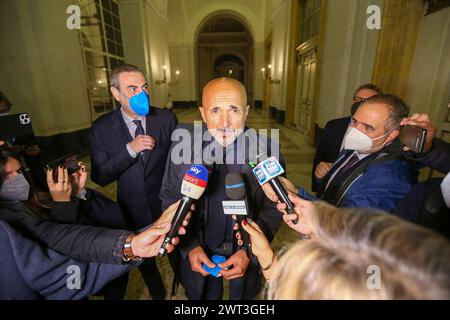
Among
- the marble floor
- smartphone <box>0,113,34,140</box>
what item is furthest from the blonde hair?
smartphone <box>0,113,34,140</box>

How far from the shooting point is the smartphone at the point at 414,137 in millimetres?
1092

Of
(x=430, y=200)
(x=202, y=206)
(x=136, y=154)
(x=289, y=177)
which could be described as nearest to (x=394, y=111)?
(x=430, y=200)

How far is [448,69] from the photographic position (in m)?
2.41

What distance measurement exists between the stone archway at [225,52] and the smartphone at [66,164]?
68.6 feet

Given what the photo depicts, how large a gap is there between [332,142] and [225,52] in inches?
991

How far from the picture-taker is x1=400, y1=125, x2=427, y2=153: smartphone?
109 centimetres

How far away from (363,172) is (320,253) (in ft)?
3.16

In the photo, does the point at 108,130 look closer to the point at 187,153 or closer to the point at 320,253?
the point at 187,153

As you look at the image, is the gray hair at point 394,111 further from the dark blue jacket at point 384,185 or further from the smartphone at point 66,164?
the smartphone at point 66,164

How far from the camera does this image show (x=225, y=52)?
24.4m

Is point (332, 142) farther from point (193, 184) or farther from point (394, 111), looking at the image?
point (193, 184)

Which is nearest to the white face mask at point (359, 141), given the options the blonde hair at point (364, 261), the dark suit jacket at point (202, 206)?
the dark suit jacket at point (202, 206)

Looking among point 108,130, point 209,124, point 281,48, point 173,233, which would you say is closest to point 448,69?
point 209,124

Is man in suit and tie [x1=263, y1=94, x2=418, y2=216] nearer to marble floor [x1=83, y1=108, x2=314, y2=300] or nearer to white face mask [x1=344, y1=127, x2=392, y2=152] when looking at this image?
white face mask [x1=344, y1=127, x2=392, y2=152]
